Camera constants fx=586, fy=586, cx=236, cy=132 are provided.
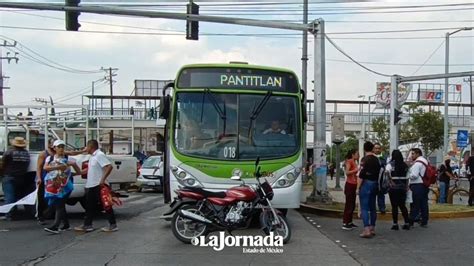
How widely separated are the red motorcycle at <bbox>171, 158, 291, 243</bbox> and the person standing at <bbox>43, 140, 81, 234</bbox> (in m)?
2.54

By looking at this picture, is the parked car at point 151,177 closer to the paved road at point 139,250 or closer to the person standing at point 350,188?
the paved road at point 139,250

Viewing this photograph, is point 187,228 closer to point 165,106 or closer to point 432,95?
point 165,106

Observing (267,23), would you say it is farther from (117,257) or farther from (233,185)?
(117,257)

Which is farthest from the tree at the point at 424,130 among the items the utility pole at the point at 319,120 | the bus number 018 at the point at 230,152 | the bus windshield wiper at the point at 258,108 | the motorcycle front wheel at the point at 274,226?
the motorcycle front wheel at the point at 274,226

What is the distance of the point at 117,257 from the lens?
864 centimetres

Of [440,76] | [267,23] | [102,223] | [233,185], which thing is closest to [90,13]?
[267,23]

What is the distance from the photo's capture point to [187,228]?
388 inches

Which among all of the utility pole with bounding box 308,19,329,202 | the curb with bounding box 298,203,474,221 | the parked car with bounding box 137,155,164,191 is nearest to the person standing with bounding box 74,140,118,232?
the curb with bounding box 298,203,474,221

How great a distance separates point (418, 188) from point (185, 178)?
508cm

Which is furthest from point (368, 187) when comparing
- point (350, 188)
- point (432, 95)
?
point (432, 95)

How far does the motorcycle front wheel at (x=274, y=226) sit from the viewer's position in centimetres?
988

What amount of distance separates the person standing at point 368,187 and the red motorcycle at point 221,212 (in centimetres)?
196

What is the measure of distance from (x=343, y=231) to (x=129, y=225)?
4.47m

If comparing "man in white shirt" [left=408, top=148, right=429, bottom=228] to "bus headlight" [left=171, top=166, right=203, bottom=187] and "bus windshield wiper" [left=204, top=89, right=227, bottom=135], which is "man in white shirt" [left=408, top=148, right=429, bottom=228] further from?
"bus headlight" [left=171, top=166, right=203, bottom=187]
